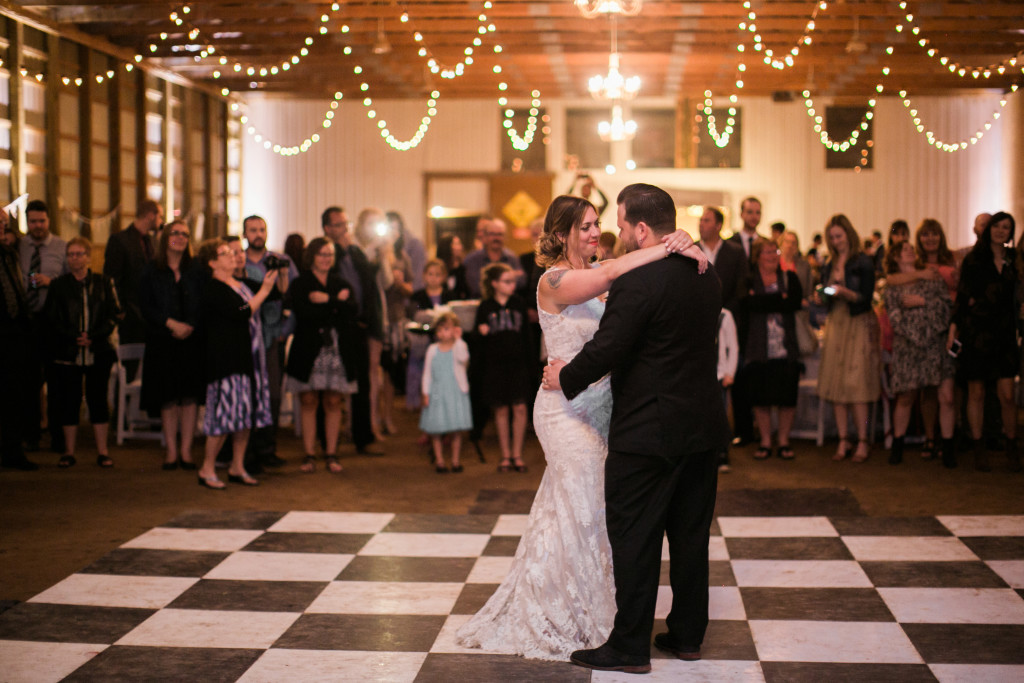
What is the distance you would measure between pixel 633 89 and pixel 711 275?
7138mm

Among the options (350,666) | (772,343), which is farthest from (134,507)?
(772,343)

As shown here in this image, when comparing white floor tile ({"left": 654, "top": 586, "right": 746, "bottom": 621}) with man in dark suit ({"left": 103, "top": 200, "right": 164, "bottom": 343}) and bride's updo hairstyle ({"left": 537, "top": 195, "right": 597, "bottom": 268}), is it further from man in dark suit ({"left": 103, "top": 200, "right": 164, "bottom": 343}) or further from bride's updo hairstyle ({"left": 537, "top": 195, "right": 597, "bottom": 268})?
man in dark suit ({"left": 103, "top": 200, "right": 164, "bottom": 343})

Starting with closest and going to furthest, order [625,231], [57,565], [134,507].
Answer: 1. [625,231]
2. [57,565]
3. [134,507]

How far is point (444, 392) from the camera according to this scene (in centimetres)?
624

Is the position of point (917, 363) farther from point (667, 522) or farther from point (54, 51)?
point (54, 51)

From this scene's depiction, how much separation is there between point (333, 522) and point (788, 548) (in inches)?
80.1

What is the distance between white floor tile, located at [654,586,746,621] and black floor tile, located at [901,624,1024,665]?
1.75 feet

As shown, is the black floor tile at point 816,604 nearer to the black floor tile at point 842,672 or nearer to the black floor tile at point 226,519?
the black floor tile at point 842,672

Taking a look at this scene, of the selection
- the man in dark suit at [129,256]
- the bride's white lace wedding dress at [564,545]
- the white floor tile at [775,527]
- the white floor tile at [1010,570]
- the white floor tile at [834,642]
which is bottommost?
the white floor tile at [775,527]

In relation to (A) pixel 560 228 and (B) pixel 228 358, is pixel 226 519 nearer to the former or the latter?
(B) pixel 228 358

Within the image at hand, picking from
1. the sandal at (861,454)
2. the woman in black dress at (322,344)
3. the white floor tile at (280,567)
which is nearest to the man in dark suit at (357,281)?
the woman in black dress at (322,344)

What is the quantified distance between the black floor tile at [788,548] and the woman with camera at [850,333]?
218cm

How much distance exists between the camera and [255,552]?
4.35 meters

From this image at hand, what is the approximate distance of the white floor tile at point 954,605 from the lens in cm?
343
